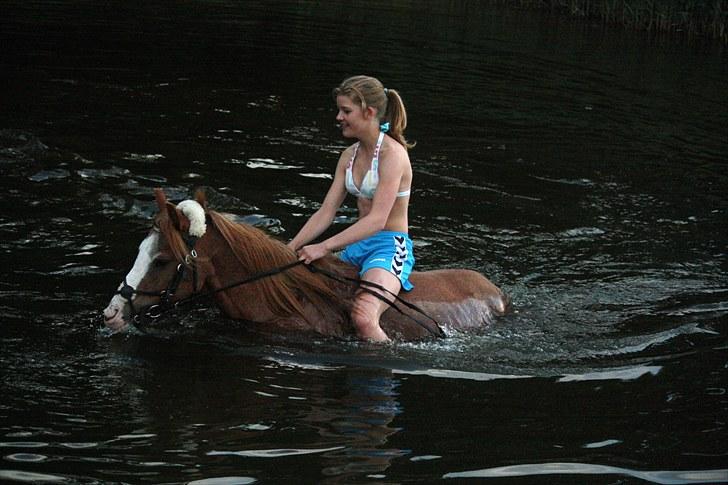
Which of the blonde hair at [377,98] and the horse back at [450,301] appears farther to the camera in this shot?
the horse back at [450,301]

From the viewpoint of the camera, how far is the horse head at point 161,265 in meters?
7.66

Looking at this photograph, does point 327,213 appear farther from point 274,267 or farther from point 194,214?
point 194,214

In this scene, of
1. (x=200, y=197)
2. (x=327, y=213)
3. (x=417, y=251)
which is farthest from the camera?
(x=417, y=251)

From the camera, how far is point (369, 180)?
28.6 ft

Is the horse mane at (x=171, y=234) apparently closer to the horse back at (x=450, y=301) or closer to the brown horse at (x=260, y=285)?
the brown horse at (x=260, y=285)

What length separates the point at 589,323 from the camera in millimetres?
10055

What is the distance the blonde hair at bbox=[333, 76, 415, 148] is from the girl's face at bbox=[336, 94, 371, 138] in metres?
0.04

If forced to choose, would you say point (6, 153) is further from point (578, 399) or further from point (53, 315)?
point (578, 399)

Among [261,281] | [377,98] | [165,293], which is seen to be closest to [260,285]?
[261,281]

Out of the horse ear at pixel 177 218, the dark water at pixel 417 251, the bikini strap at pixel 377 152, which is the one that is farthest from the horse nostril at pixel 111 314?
the bikini strap at pixel 377 152

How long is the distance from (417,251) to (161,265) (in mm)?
4911

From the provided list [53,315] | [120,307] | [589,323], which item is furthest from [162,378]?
[589,323]

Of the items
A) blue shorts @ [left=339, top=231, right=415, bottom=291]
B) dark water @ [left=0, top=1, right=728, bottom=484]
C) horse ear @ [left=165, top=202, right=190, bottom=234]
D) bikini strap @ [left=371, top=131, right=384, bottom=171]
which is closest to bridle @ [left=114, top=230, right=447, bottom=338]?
horse ear @ [left=165, top=202, right=190, bottom=234]

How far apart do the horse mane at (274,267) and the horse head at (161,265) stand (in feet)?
1.09
